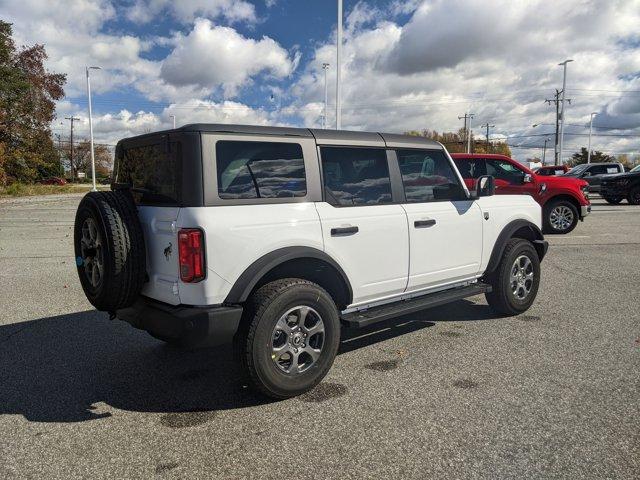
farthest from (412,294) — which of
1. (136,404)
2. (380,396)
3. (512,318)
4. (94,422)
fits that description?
(94,422)

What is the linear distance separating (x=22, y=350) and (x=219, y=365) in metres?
1.83

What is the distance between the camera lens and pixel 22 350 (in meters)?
4.35

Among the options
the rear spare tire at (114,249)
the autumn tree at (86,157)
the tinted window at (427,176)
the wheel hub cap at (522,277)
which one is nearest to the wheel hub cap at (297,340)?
the rear spare tire at (114,249)

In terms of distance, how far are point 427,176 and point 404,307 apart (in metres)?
1.26

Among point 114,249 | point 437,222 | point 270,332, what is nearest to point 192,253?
point 114,249

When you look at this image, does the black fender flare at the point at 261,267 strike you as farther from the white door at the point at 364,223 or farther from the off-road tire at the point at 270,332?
the white door at the point at 364,223

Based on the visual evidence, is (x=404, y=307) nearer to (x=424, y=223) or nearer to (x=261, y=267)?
(x=424, y=223)

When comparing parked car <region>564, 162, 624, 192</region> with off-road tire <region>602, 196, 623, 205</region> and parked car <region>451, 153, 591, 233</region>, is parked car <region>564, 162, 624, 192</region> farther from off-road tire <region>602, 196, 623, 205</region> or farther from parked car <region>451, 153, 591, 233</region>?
parked car <region>451, 153, 591, 233</region>

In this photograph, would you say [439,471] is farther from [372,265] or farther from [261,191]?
[261,191]

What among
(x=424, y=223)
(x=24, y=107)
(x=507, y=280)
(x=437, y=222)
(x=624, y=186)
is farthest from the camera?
(x=24, y=107)

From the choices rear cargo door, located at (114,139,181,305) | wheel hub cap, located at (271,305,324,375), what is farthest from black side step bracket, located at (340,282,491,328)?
rear cargo door, located at (114,139,181,305)

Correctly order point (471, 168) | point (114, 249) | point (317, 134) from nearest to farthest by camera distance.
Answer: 1. point (114, 249)
2. point (317, 134)
3. point (471, 168)

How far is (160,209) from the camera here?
3217mm

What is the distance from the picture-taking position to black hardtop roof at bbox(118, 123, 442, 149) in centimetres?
320
